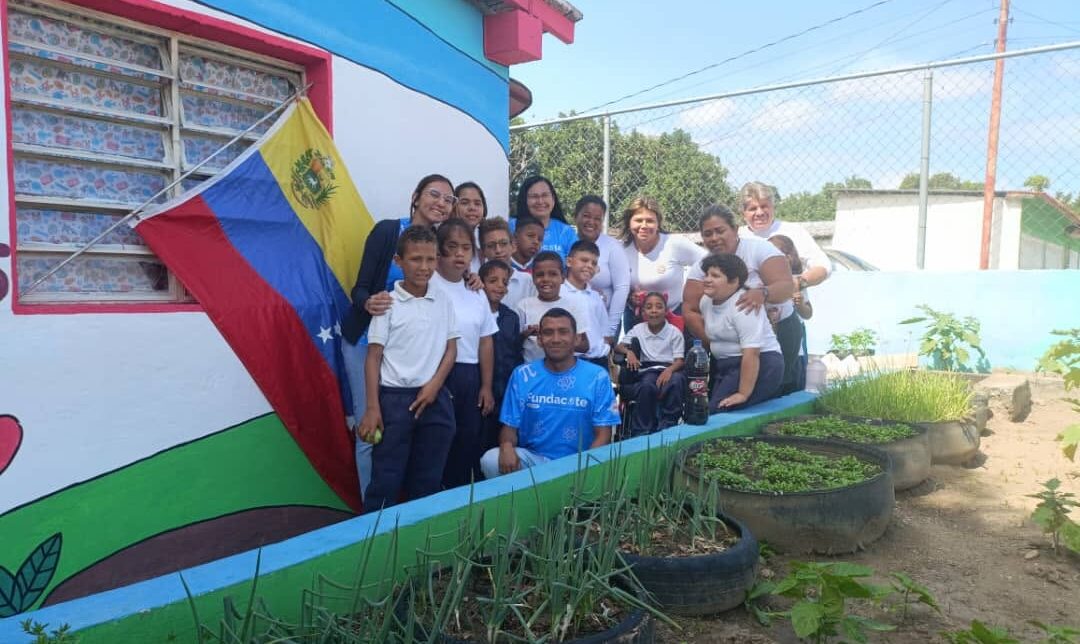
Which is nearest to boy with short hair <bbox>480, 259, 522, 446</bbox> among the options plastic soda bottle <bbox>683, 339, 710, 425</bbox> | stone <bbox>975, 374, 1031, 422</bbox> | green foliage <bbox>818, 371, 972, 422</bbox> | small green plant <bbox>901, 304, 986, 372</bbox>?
plastic soda bottle <bbox>683, 339, 710, 425</bbox>

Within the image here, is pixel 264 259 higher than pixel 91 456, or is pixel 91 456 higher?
pixel 264 259

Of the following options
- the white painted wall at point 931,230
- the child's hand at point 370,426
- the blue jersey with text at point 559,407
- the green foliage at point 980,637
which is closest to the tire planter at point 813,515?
the blue jersey with text at point 559,407

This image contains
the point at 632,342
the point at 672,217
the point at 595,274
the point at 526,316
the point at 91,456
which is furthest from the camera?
the point at 672,217

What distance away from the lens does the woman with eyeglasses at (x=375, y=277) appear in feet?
12.7

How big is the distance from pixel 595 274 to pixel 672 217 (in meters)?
2.81

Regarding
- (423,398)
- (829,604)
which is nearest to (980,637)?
(829,604)

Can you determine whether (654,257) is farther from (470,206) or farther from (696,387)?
(470,206)

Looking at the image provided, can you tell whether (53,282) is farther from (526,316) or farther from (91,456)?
(526,316)

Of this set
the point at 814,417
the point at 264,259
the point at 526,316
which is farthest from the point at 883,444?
the point at 264,259

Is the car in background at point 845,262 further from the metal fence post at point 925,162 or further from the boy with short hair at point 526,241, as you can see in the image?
the boy with short hair at point 526,241

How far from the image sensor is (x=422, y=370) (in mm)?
3623

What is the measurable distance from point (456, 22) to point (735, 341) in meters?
2.82

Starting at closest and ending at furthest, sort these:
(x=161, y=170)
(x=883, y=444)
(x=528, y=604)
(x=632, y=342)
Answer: (x=528, y=604) → (x=161, y=170) → (x=883, y=444) → (x=632, y=342)

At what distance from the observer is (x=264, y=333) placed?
3.73m
